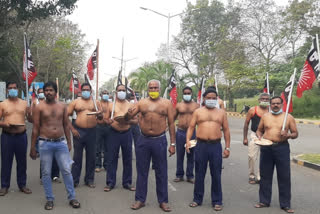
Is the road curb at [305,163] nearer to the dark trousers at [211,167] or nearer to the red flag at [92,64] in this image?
the dark trousers at [211,167]

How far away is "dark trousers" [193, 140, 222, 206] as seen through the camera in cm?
581

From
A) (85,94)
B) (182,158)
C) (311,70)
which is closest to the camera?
(311,70)

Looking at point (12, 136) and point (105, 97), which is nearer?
point (12, 136)

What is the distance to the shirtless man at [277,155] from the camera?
581cm

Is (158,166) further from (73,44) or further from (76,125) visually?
(73,44)

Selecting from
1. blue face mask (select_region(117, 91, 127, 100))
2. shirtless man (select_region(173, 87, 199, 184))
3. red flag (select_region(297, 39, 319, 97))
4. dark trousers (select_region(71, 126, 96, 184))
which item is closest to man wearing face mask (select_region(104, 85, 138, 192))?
dark trousers (select_region(71, 126, 96, 184))

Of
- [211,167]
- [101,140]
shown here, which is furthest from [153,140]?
[101,140]

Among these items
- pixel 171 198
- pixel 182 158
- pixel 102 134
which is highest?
pixel 102 134

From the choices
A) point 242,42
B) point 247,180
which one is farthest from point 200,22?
point 247,180

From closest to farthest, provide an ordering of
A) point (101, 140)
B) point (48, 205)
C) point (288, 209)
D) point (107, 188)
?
point (48, 205)
point (288, 209)
point (107, 188)
point (101, 140)

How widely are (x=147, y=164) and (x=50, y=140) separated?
150 centimetres

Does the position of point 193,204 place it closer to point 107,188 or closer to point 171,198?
point 171,198

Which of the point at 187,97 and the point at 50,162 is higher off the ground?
the point at 187,97

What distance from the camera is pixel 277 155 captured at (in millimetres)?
5855
